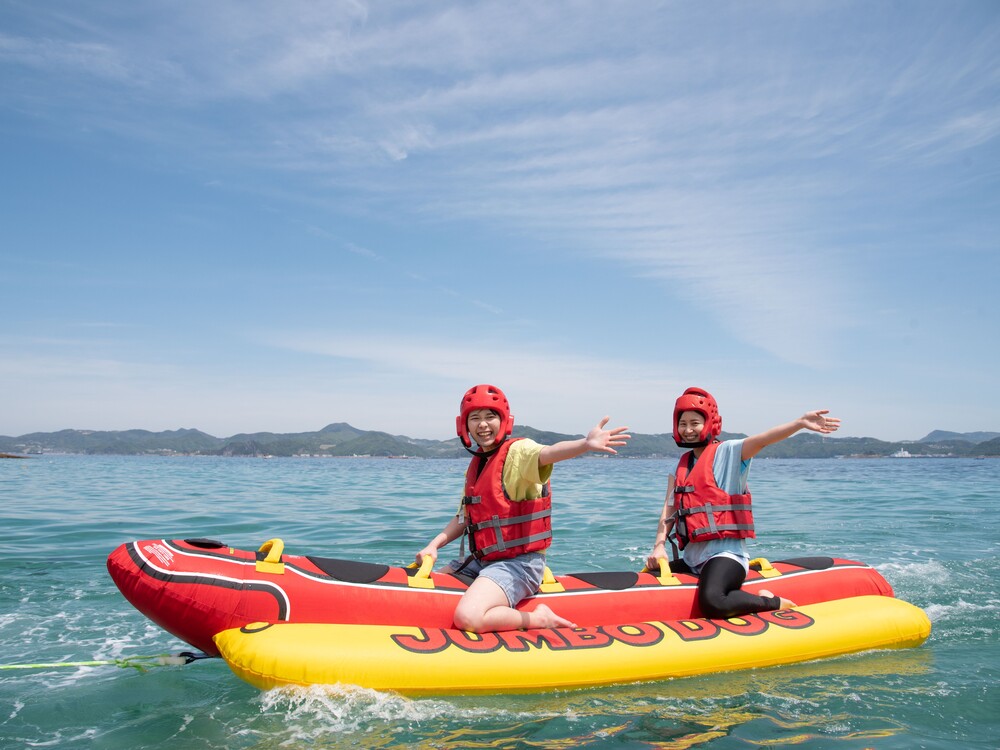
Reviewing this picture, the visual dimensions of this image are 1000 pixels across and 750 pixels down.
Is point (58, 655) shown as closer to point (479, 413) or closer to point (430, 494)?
point (479, 413)

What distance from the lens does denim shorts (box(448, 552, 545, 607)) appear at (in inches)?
174

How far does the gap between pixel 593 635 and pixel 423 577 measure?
1136 mm

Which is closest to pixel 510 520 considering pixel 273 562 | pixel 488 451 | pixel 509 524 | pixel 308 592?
pixel 509 524

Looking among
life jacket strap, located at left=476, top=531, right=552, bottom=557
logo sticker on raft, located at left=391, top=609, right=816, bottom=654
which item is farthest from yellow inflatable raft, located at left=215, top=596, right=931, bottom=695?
life jacket strap, located at left=476, top=531, right=552, bottom=557

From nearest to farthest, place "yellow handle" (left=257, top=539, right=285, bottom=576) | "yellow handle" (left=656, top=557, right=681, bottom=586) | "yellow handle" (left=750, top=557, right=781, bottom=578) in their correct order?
"yellow handle" (left=257, top=539, right=285, bottom=576)
"yellow handle" (left=656, top=557, right=681, bottom=586)
"yellow handle" (left=750, top=557, right=781, bottom=578)

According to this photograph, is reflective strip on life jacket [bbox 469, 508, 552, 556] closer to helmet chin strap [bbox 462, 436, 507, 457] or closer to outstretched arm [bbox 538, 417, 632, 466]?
helmet chin strap [bbox 462, 436, 507, 457]

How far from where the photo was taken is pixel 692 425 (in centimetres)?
504

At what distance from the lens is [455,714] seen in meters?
3.78

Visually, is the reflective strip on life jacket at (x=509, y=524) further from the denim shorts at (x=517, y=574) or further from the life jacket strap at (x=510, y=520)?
the denim shorts at (x=517, y=574)

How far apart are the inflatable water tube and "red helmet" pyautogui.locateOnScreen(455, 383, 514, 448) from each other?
1020 millimetres

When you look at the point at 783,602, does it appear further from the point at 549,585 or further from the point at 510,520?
the point at 510,520

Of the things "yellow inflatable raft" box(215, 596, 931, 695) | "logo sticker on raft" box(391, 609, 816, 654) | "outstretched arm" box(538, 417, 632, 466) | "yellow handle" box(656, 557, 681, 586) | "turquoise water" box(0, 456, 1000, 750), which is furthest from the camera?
"yellow handle" box(656, 557, 681, 586)

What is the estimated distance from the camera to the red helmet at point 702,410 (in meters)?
5.00

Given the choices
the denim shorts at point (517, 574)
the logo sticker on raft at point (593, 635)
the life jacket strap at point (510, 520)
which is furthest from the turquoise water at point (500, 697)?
the life jacket strap at point (510, 520)
